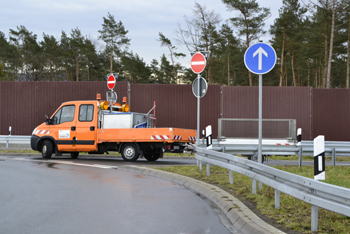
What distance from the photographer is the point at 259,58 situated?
8195 mm

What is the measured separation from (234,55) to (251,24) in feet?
30.2

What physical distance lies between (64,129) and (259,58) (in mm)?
10377

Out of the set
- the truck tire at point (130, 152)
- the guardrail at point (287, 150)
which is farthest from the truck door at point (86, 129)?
the guardrail at point (287, 150)

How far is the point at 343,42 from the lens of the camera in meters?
44.4

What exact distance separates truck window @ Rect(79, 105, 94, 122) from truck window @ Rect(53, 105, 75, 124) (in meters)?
0.37

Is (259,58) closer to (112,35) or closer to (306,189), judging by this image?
(306,189)

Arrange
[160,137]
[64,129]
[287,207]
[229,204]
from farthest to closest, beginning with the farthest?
1. [64,129]
2. [160,137]
3. [229,204]
4. [287,207]

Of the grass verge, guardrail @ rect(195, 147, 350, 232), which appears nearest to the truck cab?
the grass verge

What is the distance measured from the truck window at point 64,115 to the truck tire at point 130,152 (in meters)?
2.51

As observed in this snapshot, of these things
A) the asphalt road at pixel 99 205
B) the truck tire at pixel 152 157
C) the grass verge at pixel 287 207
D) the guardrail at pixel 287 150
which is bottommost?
→ the truck tire at pixel 152 157

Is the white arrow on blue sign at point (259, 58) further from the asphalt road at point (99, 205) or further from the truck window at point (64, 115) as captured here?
the truck window at point (64, 115)

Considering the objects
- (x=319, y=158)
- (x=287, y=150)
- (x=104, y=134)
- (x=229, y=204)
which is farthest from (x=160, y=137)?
(x=319, y=158)

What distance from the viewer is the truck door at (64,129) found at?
54.3 feet

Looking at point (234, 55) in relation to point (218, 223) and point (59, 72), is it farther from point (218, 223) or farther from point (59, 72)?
point (218, 223)
